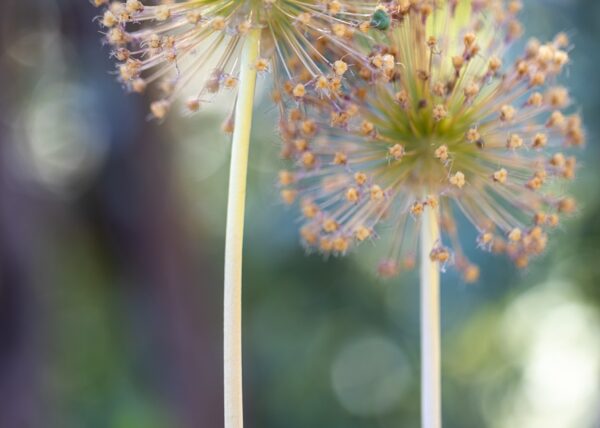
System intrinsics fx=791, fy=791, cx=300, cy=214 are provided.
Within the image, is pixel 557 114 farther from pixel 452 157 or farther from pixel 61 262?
pixel 61 262

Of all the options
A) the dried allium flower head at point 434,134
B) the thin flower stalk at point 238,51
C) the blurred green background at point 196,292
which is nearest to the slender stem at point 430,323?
the dried allium flower head at point 434,134

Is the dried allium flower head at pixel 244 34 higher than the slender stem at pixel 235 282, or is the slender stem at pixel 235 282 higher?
the dried allium flower head at pixel 244 34

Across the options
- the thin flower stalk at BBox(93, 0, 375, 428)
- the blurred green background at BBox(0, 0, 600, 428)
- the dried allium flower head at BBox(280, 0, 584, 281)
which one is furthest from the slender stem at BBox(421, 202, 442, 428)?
the blurred green background at BBox(0, 0, 600, 428)

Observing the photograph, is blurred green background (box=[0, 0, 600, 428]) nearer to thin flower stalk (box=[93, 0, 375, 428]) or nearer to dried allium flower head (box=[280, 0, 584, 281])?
dried allium flower head (box=[280, 0, 584, 281])

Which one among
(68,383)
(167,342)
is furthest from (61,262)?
(68,383)

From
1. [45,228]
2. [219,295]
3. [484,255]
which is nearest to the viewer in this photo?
[484,255]

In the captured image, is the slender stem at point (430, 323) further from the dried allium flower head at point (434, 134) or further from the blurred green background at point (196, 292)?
the blurred green background at point (196, 292)
